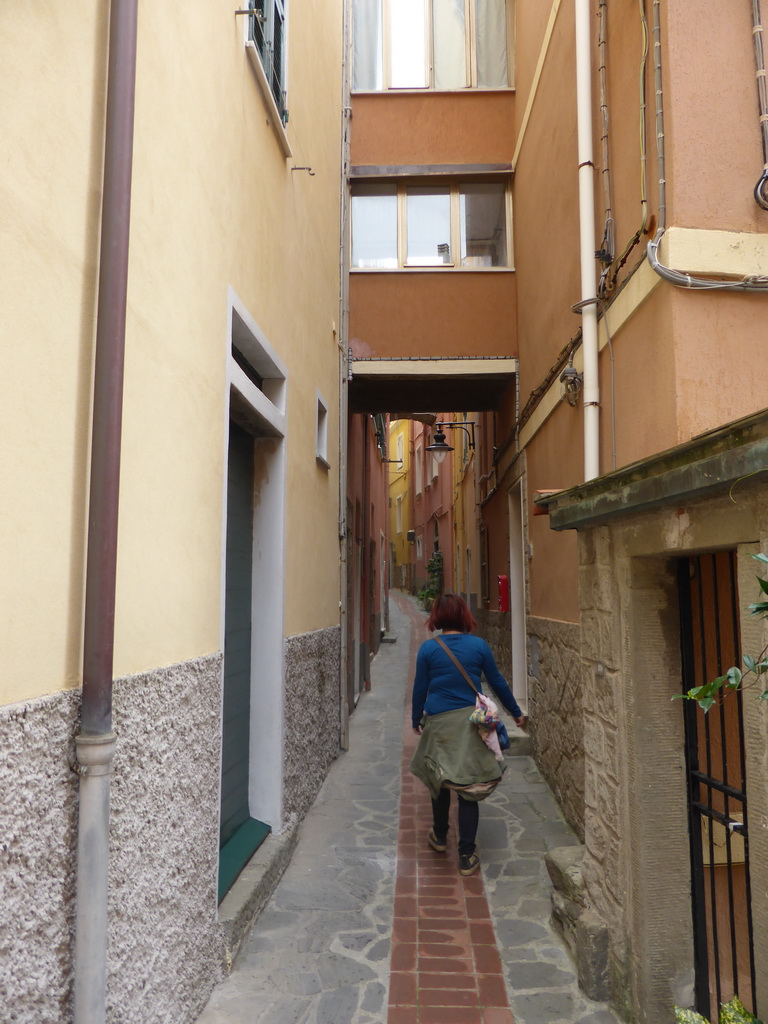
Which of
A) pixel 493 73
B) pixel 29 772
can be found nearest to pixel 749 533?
pixel 29 772

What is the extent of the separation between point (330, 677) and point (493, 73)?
7766mm

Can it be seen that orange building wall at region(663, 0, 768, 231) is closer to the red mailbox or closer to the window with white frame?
the window with white frame

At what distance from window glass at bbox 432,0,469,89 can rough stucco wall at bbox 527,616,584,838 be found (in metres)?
6.97

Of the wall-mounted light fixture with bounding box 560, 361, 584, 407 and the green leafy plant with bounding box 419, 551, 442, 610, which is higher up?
the wall-mounted light fixture with bounding box 560, 361, 584, 407

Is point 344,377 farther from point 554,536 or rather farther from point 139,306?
point 139,306

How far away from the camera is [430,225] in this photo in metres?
9.40

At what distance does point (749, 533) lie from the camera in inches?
90.7

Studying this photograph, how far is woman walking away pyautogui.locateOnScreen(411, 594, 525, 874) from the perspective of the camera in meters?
4.79

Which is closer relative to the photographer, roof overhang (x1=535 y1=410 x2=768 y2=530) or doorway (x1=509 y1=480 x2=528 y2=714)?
roof overhang (x1=535 y1=410 x2=768 y2=530)

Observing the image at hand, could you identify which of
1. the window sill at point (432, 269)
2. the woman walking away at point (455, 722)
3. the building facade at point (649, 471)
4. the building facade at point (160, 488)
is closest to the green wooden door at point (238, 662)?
the building facade at point (160, 488)

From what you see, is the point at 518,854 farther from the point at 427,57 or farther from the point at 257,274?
the point at 427,57

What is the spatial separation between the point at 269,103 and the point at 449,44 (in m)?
6.19

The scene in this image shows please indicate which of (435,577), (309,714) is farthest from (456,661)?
(435,577)

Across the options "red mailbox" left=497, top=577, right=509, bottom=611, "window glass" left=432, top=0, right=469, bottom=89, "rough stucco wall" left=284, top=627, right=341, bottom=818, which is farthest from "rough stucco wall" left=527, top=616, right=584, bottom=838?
"window glass" left=432, top=0, right=469, bottom=89
